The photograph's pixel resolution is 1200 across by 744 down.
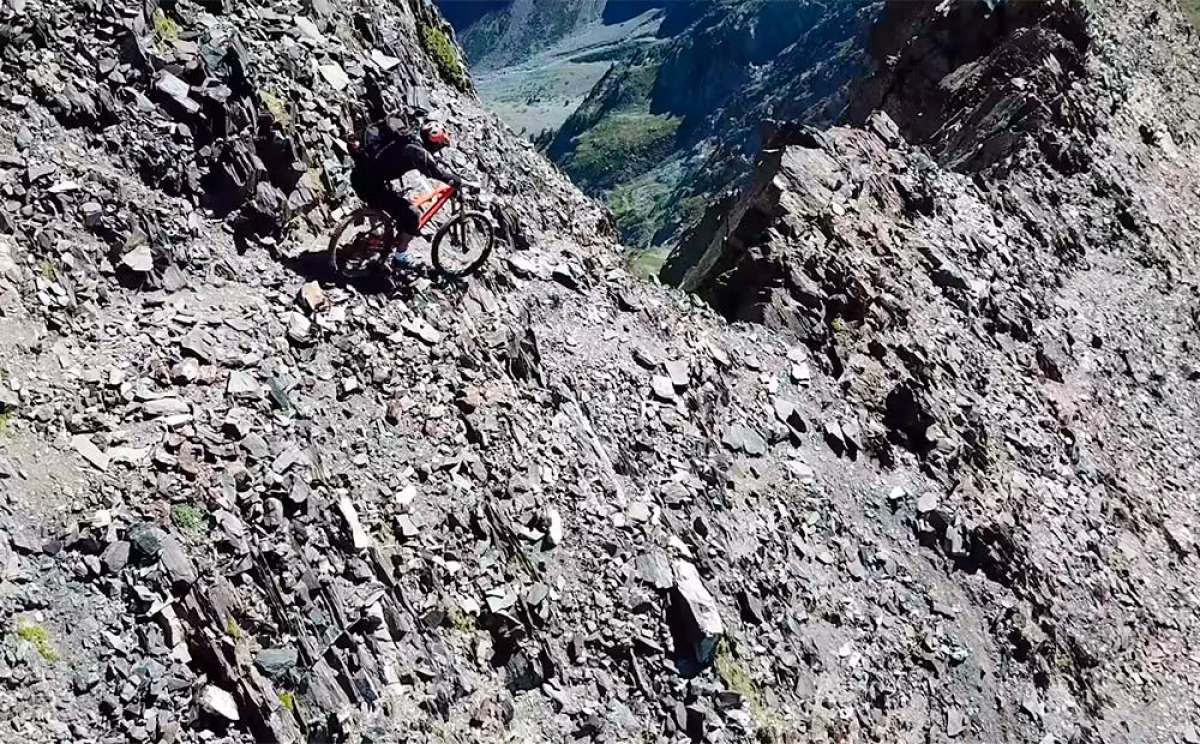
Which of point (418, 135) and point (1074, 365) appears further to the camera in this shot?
point (1074, 365)

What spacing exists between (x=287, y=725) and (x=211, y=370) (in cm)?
437

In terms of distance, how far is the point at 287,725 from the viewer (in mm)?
10430

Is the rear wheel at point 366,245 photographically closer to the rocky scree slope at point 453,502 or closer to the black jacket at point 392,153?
the rocky scree slope at point 453,502

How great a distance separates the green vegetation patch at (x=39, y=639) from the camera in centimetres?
925

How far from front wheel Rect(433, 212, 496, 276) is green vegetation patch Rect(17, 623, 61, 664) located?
7.89m

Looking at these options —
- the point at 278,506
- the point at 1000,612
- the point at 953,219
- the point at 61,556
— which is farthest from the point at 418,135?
the point at 953,219

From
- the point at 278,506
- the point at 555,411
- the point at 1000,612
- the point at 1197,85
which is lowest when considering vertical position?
the point at 278,506

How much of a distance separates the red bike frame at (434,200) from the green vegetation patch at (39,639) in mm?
7929

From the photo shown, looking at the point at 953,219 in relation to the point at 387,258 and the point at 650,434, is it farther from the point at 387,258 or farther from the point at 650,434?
the point at 387,258

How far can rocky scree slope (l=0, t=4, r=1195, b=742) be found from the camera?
1041 centimetres

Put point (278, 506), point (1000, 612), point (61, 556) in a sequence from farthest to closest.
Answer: point (1000, 612) < point (278, 506) < point (61, 556)

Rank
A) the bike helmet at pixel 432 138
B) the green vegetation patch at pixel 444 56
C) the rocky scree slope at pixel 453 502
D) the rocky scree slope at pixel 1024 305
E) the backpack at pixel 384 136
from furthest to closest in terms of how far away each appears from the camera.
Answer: the rocky scree slope at pixel 1024 305 < the green vegetation patch at pixel 444 56 < the bike helmet at pixel 432 138 < the backpack at pixel 384 136 < the rocky scree slope at pixel 453 502

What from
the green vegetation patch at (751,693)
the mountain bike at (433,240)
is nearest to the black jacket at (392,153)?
the mountain bike at (433,240)

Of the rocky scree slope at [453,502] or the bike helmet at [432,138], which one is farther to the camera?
the bike helmet at [432,138]
